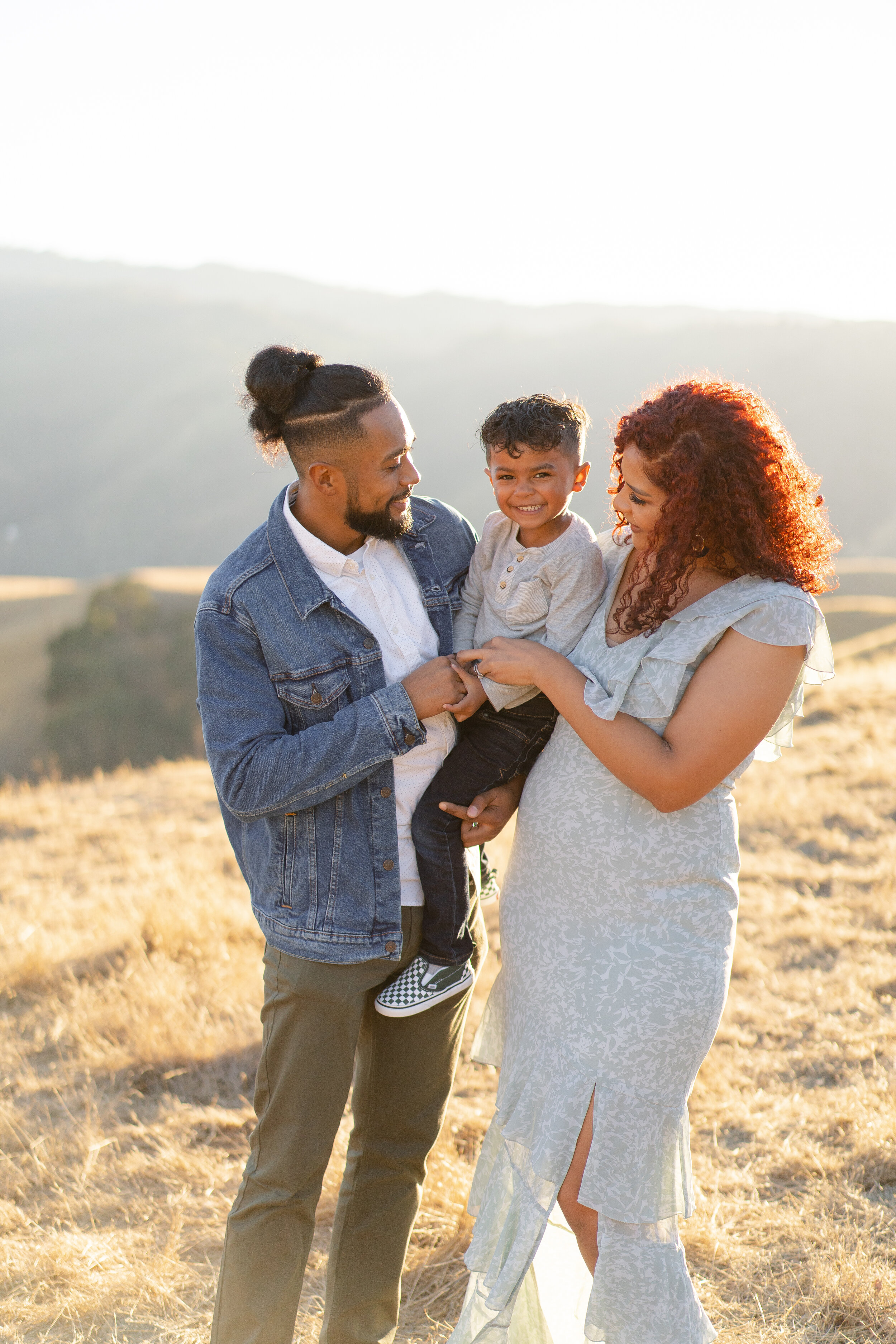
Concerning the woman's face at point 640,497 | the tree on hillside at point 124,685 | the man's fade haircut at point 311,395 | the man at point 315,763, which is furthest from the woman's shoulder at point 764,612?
the tree on hillside at point 124,685

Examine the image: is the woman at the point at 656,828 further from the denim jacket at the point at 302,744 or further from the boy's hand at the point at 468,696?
the denim jacket at the point at 302,744

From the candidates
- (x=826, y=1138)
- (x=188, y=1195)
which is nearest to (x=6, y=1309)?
(x=188, y=1195)

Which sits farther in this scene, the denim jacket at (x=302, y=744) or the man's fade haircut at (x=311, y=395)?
the man's fade haircut at (x=311, y=395)

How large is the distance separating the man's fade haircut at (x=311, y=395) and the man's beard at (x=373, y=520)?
0.49 feet

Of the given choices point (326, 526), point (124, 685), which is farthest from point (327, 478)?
point (124, 685)

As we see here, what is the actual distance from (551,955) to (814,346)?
97.2 metres

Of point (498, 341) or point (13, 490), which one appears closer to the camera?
point (13, 490)

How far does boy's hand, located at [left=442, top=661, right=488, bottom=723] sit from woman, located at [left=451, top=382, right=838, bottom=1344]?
110 mm

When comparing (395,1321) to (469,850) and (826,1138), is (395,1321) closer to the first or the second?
(469,850)

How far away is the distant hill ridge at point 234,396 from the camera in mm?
81625

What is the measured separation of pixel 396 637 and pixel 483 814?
488 mm

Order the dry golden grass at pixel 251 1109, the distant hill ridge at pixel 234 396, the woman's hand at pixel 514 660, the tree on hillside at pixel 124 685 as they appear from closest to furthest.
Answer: the woman's hand at pixel 514 660
the dry golden grass at pixel 251 1109
the tree on hillside at pixel 124 685
the distant hill ridge at pixel 234 396

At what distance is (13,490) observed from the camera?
306 feet

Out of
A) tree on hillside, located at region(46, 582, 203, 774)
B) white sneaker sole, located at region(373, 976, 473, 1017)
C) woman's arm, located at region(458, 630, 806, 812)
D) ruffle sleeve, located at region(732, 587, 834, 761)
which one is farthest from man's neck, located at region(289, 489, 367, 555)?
tree on hillside, located at region(46, 582, 203, 774)
